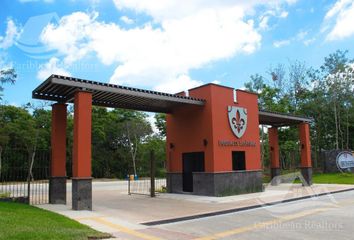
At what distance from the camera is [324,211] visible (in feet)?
38.2

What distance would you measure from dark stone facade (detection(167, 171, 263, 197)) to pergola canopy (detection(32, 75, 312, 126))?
357 cm

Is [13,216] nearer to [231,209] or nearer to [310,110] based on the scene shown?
[231,209]

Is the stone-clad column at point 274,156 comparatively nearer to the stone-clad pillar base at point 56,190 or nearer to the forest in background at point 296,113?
the forest in background at point 296,113

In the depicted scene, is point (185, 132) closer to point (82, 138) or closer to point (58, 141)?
point (58, 141)

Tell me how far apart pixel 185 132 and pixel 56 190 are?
712 centimetres

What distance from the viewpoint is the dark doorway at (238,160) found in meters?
17.9

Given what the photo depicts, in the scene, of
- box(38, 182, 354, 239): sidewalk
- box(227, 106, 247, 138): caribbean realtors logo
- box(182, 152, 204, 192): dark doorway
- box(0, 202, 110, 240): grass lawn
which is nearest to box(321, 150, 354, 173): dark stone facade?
box(227, 106, 247, 138): caribbean realtors logo

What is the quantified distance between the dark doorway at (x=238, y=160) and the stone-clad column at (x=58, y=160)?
8440mm

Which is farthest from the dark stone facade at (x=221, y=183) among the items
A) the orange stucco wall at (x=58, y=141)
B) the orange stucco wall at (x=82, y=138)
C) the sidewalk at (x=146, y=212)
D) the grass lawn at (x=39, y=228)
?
the grass lawn at (x=39, y=228)

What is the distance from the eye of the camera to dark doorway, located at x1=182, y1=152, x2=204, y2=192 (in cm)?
1756

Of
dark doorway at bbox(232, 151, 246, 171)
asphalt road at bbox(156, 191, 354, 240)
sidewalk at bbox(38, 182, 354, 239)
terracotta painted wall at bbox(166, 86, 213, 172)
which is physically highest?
terracotta painted wall at bbox(166, 86, 213, 172)

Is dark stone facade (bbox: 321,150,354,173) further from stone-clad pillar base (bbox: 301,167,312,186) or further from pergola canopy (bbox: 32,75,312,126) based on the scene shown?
pergola canopy (bbox: 32,75,312,126)

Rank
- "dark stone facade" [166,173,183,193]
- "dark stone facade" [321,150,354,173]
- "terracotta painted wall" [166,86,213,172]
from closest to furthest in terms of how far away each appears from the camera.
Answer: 1. "terracotta painted wall" [166,86,213,172]
2. "dark stone facade" [166,173,183,193]
3. "dark stone facade" [321,150,354,173]

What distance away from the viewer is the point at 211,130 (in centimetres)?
1655
